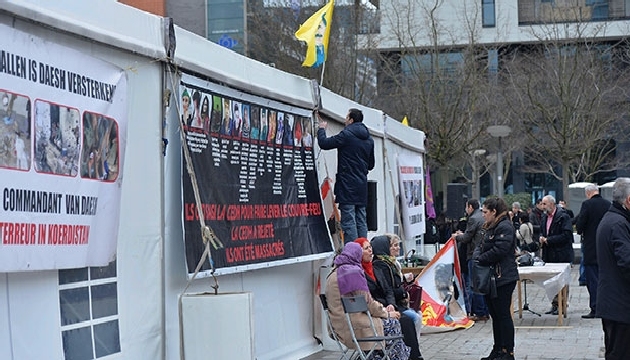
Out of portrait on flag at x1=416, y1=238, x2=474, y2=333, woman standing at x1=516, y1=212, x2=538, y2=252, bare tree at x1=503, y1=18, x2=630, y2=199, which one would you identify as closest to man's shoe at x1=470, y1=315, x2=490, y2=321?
portrait on flag at x1=416, y1=238, x2=474, y2=333

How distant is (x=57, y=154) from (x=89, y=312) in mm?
1104

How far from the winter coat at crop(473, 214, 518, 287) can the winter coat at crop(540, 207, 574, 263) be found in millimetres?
4716

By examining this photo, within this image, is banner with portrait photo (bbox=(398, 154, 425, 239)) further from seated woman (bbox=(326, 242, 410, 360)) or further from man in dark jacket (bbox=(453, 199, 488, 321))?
seated woman (bbox=(326, 242, 410, 360))

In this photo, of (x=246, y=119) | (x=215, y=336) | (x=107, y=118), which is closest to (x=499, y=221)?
(x=246, y=119)

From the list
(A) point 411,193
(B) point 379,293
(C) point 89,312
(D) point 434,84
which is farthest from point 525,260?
(D) point 434,84

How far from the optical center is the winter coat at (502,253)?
10.7 metres

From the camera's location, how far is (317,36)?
38.4 ft

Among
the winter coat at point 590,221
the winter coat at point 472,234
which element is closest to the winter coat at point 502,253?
the winter coat at point 590,221

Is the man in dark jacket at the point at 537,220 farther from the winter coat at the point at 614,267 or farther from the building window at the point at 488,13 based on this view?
the building window at the point at 488,13

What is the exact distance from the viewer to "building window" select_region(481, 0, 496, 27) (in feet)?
181

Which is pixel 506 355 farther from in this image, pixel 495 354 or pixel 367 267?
pixel 367 267

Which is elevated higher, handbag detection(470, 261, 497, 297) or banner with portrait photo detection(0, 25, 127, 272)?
banner with portrait photo detection(0, 25, 127, 272)

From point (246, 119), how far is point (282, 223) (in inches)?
47.8

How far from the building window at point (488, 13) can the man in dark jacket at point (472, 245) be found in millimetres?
41322
